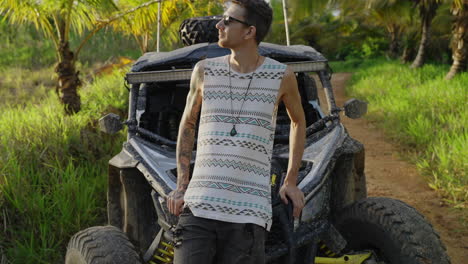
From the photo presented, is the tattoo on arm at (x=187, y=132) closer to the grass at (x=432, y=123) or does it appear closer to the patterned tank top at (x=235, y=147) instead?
the patterned tank top at (x=235, y=147)

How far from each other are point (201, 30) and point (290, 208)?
2.58 m

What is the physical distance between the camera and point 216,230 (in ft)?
5.92

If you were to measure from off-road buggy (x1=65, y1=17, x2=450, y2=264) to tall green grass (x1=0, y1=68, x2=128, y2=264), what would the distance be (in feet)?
3.77

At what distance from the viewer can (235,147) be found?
182cm

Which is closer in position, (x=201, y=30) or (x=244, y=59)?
(x=244, y=59)

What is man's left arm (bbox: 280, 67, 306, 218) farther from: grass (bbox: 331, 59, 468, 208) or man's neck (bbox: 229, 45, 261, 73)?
grass (bbox: 331, 59, 468, 208)

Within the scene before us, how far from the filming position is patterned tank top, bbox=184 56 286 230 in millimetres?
1777

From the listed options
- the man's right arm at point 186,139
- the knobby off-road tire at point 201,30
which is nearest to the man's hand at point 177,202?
the man's right arm at point 186,139

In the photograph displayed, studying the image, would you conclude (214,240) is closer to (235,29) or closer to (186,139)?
(186,139)

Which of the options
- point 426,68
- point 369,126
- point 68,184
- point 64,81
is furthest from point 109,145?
point 426,68

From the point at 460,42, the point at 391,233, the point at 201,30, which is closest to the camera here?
the point at 391,233

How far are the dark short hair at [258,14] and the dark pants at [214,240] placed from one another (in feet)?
2.69

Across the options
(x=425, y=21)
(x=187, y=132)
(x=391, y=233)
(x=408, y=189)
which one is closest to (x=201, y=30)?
(x=187, y=132)

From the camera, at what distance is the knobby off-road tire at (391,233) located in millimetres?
2546
